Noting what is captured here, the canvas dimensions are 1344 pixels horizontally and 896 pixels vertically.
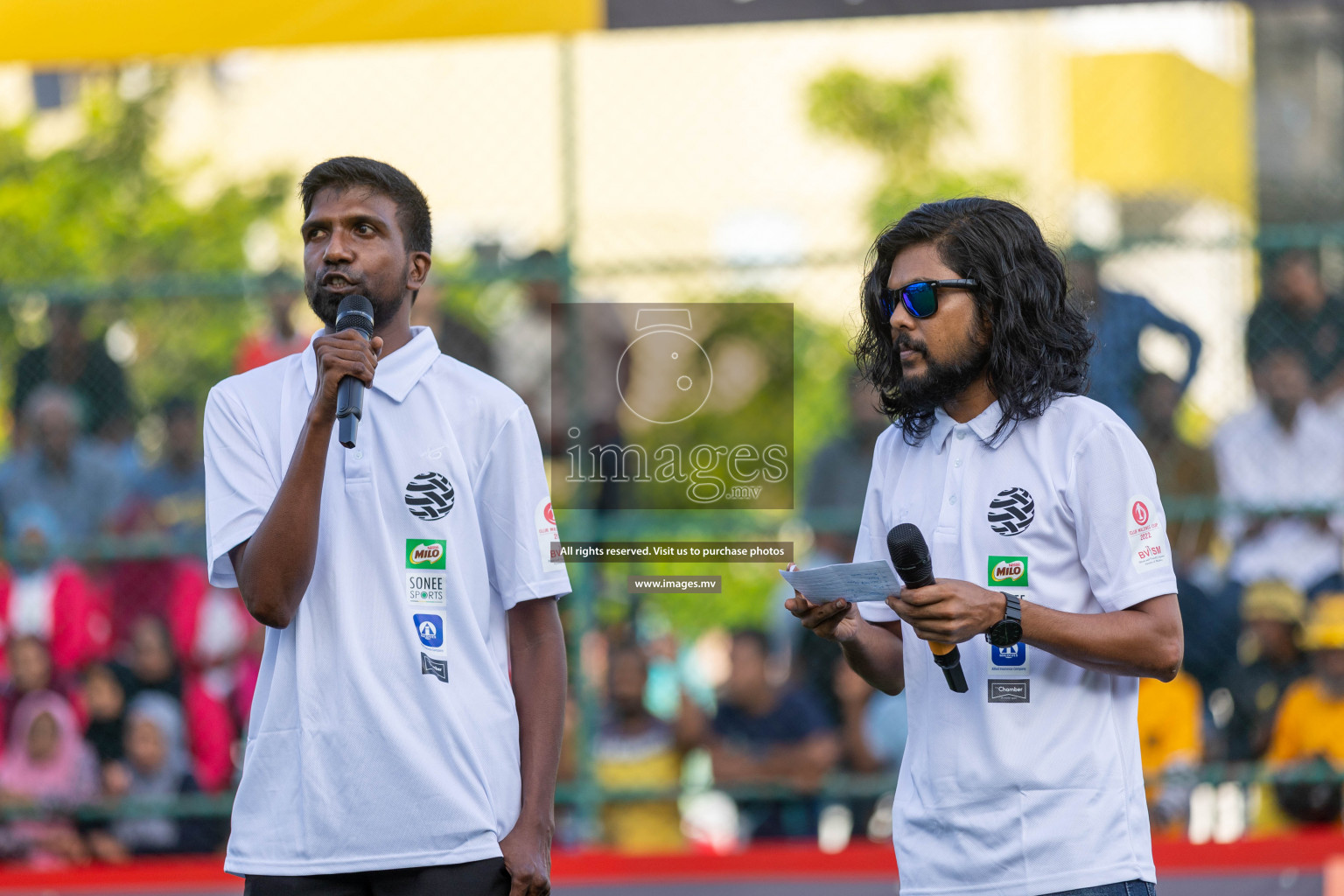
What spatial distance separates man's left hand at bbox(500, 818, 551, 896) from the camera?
2.81 m

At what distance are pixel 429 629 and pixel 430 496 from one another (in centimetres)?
26

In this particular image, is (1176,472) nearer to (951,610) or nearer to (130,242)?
(951,610)

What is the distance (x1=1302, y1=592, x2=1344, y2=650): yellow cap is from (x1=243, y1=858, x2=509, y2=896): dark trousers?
457 centimetres

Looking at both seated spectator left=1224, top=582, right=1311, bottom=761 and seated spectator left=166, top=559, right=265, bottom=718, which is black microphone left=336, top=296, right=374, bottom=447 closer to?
seated spectator left=166, top=559, right=265, bottom=718

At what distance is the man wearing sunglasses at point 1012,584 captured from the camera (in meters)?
2.65

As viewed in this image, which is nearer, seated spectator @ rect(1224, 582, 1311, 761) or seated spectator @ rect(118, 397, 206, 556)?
seated spectator @ rect(1224, 582, 1311, 761)

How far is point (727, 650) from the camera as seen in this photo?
7043 millimetres

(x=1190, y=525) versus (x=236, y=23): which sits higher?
(x=236, y=23)

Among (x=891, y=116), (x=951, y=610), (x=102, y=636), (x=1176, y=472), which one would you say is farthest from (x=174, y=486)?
(x=891, y=116)

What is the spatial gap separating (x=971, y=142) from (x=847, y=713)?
13079 mm

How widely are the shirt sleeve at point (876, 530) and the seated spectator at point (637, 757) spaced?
10.6 feet

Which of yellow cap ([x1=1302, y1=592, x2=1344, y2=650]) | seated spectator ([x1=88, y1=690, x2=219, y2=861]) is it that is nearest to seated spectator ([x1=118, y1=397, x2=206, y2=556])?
seated spectator ([x1=88, y1=690, x2=219, y2=861])

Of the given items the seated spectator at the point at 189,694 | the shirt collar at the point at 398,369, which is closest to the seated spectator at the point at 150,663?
the seated spectator at the point at 189,694

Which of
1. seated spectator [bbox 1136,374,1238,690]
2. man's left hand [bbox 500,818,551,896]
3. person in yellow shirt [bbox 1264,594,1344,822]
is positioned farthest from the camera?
seated spectator [bbox 1136,374,1238,690]
